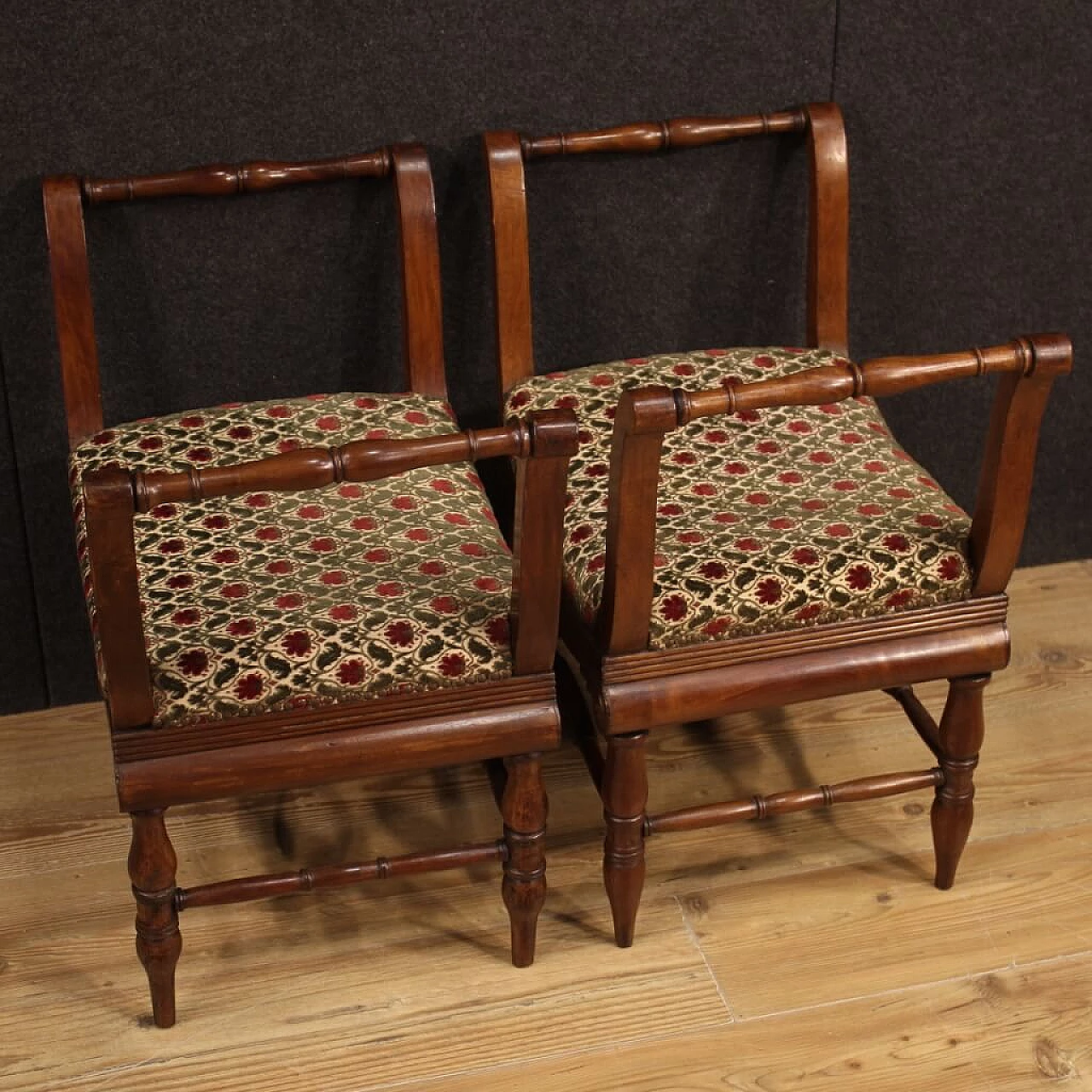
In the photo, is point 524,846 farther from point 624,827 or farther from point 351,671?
point 351,671

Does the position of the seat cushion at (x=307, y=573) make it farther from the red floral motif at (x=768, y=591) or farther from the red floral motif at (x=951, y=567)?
the red floral motif at (x=951, y=567)

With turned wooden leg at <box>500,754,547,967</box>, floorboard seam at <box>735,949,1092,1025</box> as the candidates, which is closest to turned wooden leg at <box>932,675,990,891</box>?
floorboard seam at <box>735,949,1092,1025</box>

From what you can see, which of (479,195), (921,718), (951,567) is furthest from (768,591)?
(479,195)

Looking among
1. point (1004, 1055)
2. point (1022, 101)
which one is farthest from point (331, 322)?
point (1004, 1055)

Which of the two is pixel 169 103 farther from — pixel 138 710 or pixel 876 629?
pixel 876 629

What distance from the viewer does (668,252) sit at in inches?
91.0

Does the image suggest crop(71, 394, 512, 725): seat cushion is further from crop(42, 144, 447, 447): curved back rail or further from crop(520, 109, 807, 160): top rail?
crop(520, 109, 807, 160): top rail

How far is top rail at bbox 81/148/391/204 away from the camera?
6.67ft

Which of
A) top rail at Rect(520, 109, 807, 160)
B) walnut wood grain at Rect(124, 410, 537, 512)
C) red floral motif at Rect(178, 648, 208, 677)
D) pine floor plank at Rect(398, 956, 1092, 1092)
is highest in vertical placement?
top rail at Rect(520, 109, 807, 160)

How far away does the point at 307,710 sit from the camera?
1.69 m

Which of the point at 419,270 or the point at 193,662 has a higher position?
the point at 419,270

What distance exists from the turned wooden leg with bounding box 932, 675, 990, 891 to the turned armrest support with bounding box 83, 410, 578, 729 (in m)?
0.57

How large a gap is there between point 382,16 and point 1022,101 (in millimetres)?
928

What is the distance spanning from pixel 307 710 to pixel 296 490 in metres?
0.26
